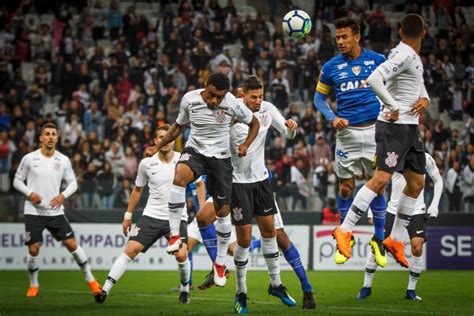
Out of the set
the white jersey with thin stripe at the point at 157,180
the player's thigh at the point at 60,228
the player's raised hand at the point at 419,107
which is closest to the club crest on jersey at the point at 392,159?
the player's raised hand at the point at 419,107

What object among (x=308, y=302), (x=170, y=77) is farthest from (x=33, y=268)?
(x=170, y=77)

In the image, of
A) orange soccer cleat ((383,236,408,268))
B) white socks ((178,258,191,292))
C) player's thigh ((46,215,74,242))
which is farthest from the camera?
player's thigh ((46,215,74,242))

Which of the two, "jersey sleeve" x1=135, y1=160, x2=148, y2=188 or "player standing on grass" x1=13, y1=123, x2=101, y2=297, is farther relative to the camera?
"player standing on grass" x1=13, y1=123, x2=101, y2=297

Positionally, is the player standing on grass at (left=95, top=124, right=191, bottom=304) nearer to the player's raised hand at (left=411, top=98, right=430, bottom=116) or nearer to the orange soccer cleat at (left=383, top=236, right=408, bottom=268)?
the orange soccer cleat at (left=383, top=236, right=408, bottom=268)

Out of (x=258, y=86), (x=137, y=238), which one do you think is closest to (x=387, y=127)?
(x=258, y=86)

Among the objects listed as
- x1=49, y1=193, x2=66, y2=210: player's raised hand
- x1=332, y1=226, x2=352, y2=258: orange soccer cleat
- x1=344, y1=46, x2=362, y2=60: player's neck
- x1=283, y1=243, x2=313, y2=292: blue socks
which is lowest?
x1=283, y1=243, x2=313, y2=292: blue socks

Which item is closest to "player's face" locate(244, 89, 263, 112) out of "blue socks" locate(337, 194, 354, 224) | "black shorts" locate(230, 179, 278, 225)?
"black shorts" locate(230, 179, 278, 225)

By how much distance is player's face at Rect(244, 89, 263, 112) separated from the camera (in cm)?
1243

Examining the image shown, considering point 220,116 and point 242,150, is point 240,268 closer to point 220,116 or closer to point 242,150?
point 242,150

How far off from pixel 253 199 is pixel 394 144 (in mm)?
2032

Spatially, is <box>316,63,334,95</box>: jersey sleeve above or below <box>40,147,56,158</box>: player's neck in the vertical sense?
above

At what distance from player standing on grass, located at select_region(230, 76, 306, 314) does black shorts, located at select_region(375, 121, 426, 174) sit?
144 centimetres

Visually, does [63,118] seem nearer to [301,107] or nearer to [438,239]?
[301,107]

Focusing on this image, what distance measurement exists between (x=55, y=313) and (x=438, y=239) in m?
13.4
